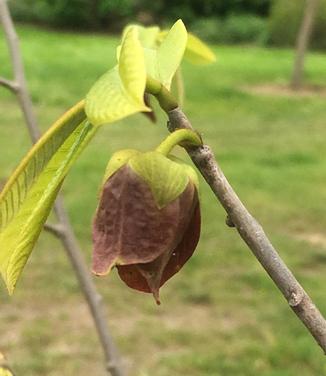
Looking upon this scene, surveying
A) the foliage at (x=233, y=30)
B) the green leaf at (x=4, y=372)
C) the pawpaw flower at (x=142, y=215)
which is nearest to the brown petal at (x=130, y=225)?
the pawpaw flower at (x=142, y=215)

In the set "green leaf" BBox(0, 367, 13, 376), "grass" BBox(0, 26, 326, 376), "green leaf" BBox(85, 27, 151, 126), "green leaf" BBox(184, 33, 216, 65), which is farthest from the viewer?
"grass" BBox(0, 26, 326, 376)

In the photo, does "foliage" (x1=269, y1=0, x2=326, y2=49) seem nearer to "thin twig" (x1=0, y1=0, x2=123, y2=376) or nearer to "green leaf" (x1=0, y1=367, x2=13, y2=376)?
"thin twig" (x1=0, y1=0, x2=123, y2=376)

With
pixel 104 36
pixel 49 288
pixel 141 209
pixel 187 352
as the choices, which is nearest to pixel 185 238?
pixel 141 209

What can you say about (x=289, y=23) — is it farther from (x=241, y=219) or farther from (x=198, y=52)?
(x=241, y=219)

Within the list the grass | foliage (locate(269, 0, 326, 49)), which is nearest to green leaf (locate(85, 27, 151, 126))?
the grass

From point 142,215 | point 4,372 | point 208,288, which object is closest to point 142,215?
point 142,215

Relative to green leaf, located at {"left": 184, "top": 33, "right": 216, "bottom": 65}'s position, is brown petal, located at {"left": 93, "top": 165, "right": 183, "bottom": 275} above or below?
above

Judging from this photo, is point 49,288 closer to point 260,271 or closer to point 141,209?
point 260,271
